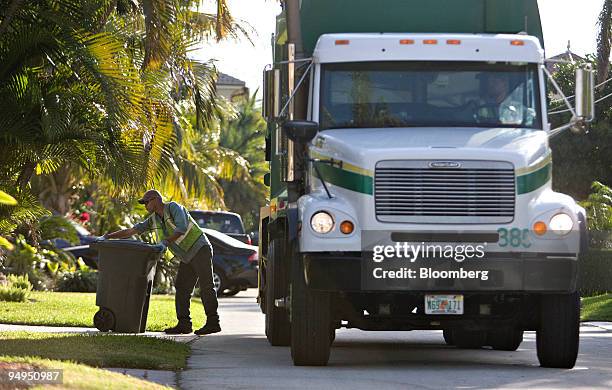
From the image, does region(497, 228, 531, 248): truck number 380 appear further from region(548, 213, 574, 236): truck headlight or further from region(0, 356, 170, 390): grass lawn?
region(0, 356, 170, 390): grass lawn

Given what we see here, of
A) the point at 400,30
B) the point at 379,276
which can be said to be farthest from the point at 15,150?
the point at 379,276

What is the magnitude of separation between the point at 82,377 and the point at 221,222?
25.0 meters

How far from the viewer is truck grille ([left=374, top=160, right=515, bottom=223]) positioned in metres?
12.0

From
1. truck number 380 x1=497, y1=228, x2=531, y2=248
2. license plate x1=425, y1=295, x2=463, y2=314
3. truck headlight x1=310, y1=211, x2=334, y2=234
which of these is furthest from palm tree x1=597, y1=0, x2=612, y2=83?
truck headlight x1=310, y1=211, x2=334, y2=234

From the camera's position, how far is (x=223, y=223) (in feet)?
113

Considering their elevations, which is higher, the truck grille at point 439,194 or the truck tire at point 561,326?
the truck grille at point 439,194

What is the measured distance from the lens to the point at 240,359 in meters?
13.4

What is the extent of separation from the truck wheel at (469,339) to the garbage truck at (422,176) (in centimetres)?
279

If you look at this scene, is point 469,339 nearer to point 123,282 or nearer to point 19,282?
point 123,282

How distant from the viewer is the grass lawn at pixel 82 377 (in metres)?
9.03

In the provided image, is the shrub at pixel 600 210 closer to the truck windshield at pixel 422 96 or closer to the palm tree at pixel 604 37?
the palm tree at pixel 604 37

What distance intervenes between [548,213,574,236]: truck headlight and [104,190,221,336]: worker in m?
5.67

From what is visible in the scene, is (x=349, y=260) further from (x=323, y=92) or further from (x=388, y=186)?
(x=323, y=92)

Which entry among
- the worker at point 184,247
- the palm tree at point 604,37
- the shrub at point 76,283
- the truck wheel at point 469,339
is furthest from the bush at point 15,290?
the palm tree at point 604,37
